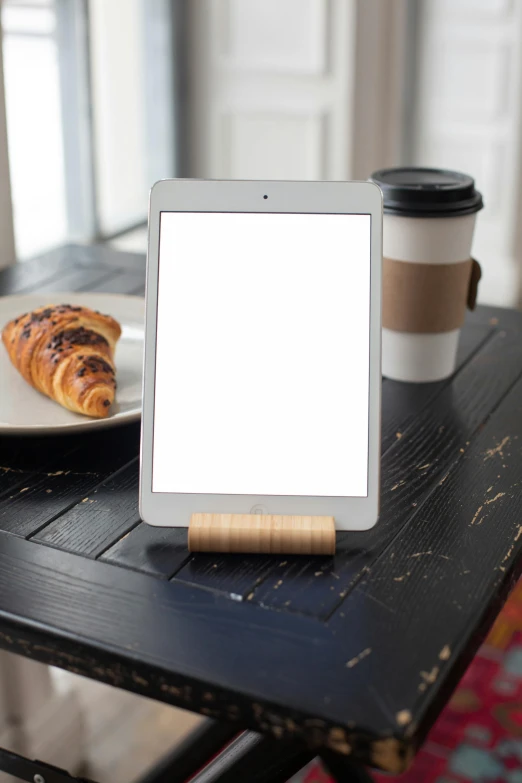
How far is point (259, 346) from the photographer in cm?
69

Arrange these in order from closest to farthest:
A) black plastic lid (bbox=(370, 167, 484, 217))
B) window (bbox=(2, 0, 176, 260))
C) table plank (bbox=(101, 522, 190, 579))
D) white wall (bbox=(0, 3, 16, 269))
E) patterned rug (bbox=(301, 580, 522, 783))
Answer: table plank (bbox=(101, 522, 190, 579)) < black plastic lid (bbox=(370, 167, 484, 217)) < patterned rug (bbox=(301, 580, 522, 783)) < white wall (bbox=(0, 3, 16, 269)) < window (bbox=(2, 0, 176, 260))

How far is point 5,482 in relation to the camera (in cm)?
76

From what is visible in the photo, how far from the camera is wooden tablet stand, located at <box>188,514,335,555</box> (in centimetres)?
64

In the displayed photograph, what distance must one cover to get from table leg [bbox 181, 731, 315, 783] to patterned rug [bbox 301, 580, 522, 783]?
0.64 metres

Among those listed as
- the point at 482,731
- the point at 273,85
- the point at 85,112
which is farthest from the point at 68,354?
the point at 273,85

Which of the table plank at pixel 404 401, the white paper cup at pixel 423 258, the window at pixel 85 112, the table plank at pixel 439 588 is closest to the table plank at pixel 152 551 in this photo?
the table plank at pixel 439 588

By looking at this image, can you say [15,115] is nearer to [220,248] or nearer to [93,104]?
[93,104]

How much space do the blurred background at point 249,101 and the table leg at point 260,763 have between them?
1.80 meters

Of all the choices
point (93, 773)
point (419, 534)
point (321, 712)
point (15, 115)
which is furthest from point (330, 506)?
point (15, 115)

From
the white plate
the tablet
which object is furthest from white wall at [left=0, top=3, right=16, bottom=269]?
the tablet

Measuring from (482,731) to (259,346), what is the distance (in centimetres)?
102

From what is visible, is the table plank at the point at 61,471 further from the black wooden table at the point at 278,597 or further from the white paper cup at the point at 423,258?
the white paper cup at the point at 423,258

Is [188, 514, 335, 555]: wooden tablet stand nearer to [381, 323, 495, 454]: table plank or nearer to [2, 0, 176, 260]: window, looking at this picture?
[381, 323, 495, 454]: table plank

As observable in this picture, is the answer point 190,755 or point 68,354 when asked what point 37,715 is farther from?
point 68,354
